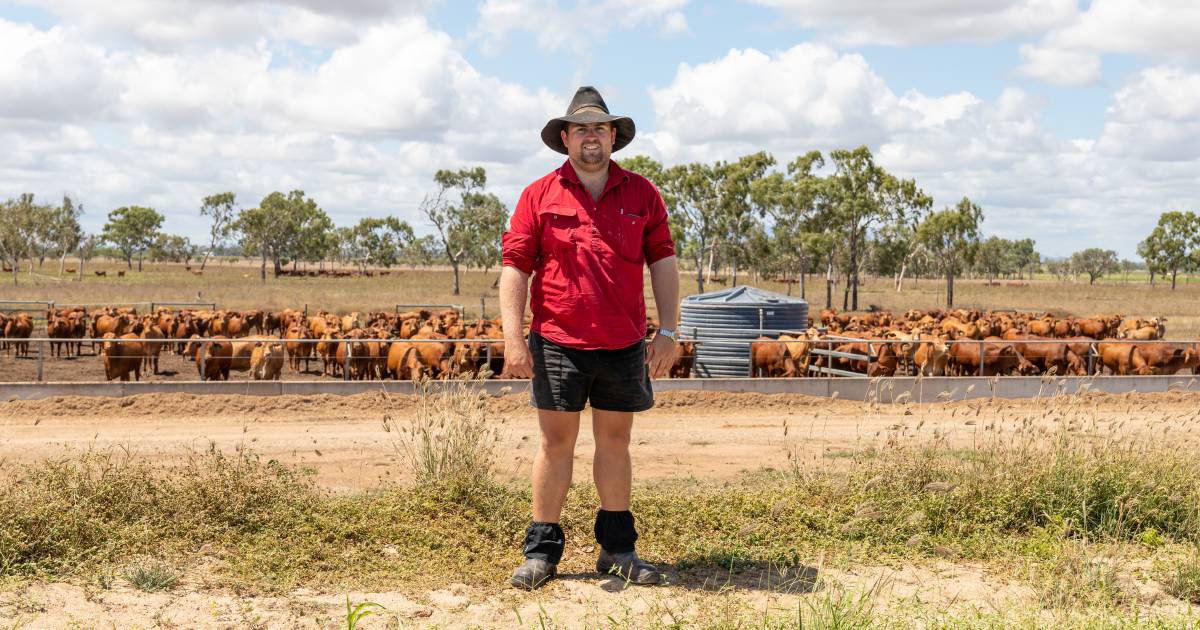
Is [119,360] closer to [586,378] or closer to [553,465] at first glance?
[553,465]

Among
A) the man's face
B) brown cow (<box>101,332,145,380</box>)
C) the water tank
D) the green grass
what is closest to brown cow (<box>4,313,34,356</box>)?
brown cow (<box>101,332,145,380</box>)

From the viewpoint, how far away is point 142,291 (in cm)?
6088

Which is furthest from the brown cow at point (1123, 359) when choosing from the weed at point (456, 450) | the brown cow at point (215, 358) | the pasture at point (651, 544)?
the weed at point (456, 450)

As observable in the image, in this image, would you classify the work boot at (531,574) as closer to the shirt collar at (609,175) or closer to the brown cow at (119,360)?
the shirt collar at (609,175)

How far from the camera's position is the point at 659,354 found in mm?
4938

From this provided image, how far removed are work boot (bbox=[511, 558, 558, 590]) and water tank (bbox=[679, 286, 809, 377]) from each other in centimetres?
1361

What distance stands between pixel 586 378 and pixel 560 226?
0.72 metres

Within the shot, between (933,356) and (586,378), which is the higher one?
(586,378)

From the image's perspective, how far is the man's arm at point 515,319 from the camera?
474 centimetres

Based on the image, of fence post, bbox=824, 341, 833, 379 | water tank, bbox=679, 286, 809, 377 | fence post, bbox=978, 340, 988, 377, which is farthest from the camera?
water tank, bbox=679, 286, 809, 377

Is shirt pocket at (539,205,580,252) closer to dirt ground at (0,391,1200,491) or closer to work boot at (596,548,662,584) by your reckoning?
work boot at (596,548,662,584)

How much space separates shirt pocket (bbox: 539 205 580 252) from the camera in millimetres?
4824

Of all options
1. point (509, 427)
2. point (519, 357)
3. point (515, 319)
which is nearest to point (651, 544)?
point (519, 357)

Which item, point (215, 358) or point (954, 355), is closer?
point (215, 358)
